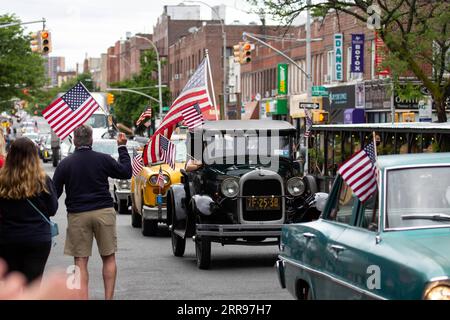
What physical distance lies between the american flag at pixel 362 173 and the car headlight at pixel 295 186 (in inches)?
293

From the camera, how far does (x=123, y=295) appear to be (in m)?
13.1

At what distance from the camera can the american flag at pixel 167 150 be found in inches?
825

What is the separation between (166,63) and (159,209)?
312 feet

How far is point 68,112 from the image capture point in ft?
54.2

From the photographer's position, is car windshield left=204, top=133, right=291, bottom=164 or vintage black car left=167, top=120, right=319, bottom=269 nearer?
vintage black car left=167, top=120, right=319, bottom=269

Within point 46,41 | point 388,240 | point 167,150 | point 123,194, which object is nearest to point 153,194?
point 167,150

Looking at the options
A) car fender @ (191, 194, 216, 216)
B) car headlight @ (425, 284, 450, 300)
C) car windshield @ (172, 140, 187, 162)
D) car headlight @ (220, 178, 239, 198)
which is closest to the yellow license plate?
car headlight @ (220, 178, 239, 198)

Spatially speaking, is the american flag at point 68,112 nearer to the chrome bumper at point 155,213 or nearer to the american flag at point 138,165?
the chrome bumper at point 155,213

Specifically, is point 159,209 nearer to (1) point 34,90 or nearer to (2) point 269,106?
(2) point 269,106

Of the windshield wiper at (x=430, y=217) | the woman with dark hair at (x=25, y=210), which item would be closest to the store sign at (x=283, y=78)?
the woman with dark hair at (x=25, y=210)

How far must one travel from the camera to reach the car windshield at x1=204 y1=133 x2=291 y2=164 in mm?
16734

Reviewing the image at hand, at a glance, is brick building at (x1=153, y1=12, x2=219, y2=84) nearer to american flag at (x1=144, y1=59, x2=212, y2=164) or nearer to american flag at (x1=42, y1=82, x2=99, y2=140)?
american flag at (x1=144, y1=59, x2=212, y2=164)

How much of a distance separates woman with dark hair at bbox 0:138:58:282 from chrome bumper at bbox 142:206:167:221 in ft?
37.9
